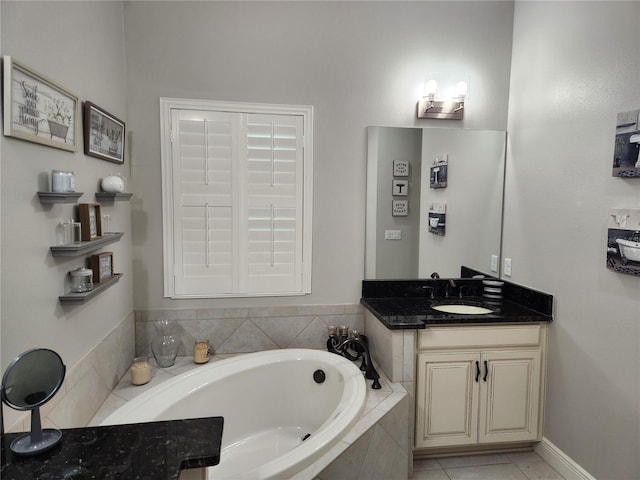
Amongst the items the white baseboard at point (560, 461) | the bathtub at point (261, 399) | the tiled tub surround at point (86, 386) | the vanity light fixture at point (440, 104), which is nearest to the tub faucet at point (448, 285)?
the bathtub at point (261, 399)

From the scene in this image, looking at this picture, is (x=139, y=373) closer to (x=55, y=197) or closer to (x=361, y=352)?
(x=55, y=197)

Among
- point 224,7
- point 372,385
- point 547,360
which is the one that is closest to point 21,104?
point 224,7

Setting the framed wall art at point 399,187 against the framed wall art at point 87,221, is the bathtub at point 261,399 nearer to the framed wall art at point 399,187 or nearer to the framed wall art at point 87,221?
the framed wall art at point 87,221

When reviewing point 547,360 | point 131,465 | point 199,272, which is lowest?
point 547,360

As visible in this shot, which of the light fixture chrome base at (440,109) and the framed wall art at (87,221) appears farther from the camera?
the light fixture chrome base at (440,109)

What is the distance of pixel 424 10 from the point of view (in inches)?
105

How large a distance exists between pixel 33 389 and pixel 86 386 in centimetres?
92

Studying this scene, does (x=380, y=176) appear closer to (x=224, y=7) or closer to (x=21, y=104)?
(x=224, y=7)

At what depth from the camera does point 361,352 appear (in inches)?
98.1

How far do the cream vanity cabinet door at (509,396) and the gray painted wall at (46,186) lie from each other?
2142 millimetres

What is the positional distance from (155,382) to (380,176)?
1.87m

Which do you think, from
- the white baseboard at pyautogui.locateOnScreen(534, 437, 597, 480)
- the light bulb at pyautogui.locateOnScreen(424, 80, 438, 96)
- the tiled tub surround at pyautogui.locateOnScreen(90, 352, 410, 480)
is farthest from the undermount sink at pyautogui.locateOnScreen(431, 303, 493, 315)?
the light bulb at pyautogui.locateOnScreen(424, 80, 438, 96)

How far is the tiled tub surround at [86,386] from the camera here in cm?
139

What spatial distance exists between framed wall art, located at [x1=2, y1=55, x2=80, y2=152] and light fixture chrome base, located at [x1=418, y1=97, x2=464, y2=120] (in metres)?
2.03
